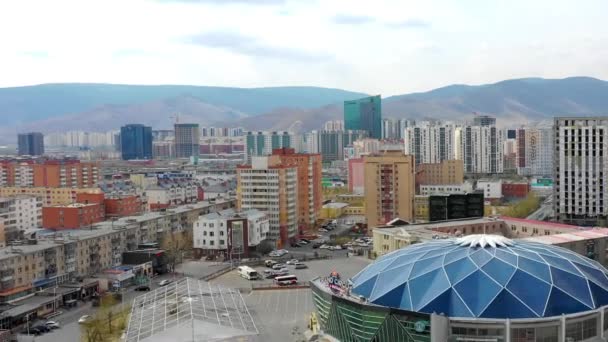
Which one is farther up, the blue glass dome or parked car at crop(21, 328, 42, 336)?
the blue glass dome

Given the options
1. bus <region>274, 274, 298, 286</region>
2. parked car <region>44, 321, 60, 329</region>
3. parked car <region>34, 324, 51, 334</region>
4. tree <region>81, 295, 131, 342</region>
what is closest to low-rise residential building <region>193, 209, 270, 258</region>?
A: bus <region>274, 274, 298, 286</region>

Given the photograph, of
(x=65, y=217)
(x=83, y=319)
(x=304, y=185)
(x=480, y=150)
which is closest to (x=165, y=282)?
(x=83, y=319)

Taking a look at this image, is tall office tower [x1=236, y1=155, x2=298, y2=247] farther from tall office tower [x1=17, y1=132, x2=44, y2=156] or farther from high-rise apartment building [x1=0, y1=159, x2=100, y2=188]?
tall office tower [x1=17, y1=132, x2=44, y2=156]

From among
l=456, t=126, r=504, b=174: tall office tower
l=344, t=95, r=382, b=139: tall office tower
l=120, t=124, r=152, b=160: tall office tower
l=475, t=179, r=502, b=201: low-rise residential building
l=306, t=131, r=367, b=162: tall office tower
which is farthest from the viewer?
l=344, t=95, r=382, b=139: tall office tower

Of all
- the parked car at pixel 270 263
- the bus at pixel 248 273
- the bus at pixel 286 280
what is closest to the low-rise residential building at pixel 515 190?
the parked car at pixel 270 263

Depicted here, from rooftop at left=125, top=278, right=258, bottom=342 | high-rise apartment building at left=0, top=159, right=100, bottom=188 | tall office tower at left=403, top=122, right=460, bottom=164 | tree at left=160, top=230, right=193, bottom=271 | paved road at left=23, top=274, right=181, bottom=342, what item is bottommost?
paved road at left=23, top=274, right=181, bottom=342

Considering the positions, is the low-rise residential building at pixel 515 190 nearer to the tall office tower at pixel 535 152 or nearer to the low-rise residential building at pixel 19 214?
the tall office tower at pixel 535 152

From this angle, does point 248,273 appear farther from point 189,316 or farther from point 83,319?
point 189,316
